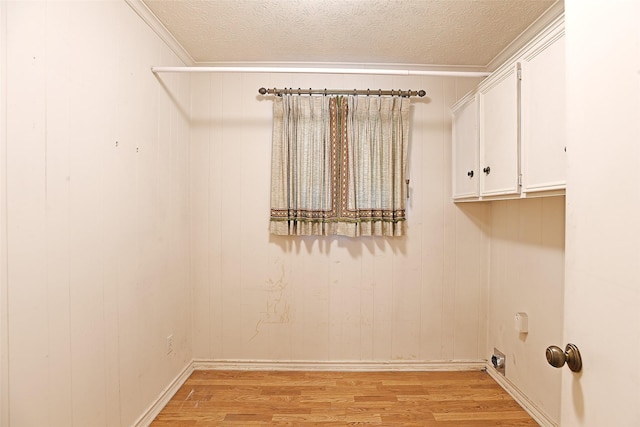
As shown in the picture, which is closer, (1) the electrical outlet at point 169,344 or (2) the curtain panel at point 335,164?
(1) the electrical outlet at point 169,344

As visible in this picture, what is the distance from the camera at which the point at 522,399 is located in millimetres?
2023

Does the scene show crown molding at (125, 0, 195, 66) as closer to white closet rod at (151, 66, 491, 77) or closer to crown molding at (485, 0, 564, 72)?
white closet rod at (151, 66, 491, 77)

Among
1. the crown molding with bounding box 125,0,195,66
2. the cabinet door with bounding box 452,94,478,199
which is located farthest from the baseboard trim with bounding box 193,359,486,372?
the crown molding with bounding box 125,0,195,66

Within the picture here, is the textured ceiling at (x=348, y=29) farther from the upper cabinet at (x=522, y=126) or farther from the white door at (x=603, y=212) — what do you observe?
the white door at (x=603, y=212)

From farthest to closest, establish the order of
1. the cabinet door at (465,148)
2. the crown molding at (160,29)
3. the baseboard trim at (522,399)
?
1. the cabinet door at (465,148)
2. the baseboard trim at (522,399)
3. the crown molding at (160,29)

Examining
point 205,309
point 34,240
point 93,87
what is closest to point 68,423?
point 34,240

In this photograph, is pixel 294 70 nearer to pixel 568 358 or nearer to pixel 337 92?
pixel 337 92

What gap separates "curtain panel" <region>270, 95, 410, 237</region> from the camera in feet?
7.85

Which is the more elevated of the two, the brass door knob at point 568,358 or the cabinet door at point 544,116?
the cabinet door at point 544,116

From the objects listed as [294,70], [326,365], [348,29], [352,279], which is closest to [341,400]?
[326,365]

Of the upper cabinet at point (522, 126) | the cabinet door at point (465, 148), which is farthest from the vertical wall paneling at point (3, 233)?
the cabinet door at point (465, 148)

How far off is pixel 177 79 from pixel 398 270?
2.25m

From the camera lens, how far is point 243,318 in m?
2.49

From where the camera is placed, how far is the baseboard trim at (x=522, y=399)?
1.84 m
